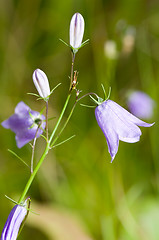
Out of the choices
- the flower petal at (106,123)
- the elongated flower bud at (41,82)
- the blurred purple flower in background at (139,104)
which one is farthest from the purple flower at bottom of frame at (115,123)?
the blurred purple flower in background at (139,104)

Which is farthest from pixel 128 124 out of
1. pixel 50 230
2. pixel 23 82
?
pixel 23 82

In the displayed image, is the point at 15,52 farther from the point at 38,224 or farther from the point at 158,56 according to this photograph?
the point at 38,224

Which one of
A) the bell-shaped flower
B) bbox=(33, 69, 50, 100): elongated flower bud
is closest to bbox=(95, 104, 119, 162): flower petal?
bbox=(33, 69, 50, 100): elongated flower bud

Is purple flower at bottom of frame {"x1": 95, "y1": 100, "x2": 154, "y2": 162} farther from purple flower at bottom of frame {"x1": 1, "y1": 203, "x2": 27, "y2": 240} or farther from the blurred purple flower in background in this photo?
the blurred purple flower in background

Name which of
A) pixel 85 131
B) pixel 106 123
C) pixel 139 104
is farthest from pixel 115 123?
pixel 85 131

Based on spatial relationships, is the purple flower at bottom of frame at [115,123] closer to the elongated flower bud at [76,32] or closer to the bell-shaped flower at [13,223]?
the elongated flower bud at [76,32]

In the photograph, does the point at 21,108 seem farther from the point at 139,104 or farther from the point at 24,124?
the point at 139,104
